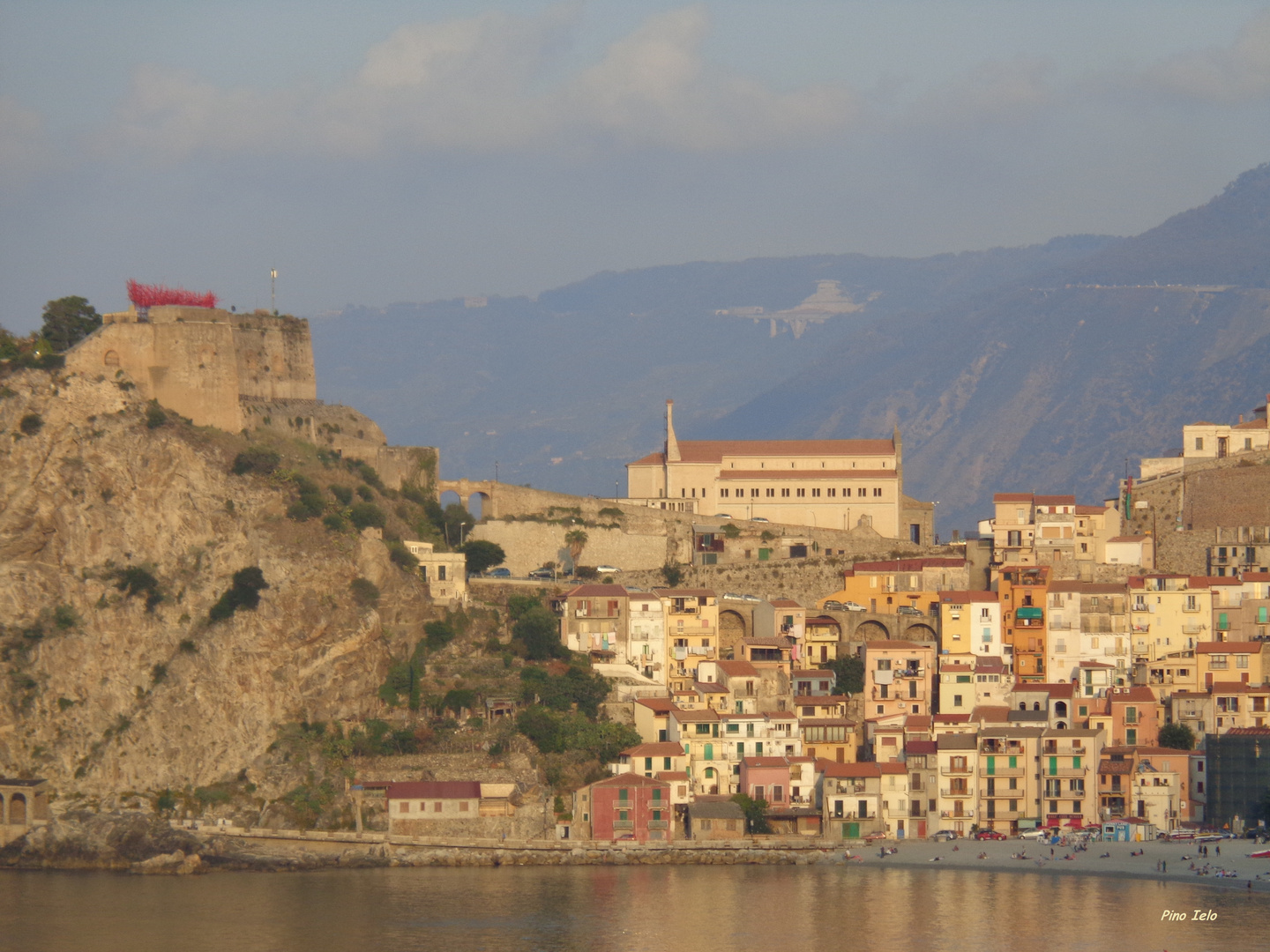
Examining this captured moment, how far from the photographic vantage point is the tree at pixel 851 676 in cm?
6531

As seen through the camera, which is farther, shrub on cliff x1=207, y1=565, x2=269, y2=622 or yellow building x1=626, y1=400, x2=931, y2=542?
yellow building x1=626, y1=400, x2=931, y2=542

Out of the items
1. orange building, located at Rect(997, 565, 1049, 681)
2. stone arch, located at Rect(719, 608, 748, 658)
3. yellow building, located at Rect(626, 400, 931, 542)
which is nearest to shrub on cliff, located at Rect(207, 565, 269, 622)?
stone arch, located at Rect(719, 608, 748, 658)

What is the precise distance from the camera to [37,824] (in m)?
58.3

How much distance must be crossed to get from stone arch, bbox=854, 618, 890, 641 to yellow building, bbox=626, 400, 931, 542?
8.14 m

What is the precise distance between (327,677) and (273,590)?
9.77 feet

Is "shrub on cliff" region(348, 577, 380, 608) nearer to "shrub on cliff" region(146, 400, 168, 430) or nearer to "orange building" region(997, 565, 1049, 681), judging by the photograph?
"shrub on cliff" region(146, 400, 168, 430)

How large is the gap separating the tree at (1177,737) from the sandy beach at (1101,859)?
3909 mm

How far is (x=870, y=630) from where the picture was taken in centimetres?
6831

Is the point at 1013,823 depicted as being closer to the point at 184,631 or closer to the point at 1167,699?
the point at 1167,699

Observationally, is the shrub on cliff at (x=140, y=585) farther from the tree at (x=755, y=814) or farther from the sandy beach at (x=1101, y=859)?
the sandy beach at (x=1101, y=859)

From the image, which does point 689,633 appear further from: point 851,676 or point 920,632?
point 920,632

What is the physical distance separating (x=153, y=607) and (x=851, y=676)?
1965cm

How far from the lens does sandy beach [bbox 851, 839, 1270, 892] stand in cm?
5456

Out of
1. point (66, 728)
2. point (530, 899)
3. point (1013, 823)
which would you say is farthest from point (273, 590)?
point (1013, 823)
